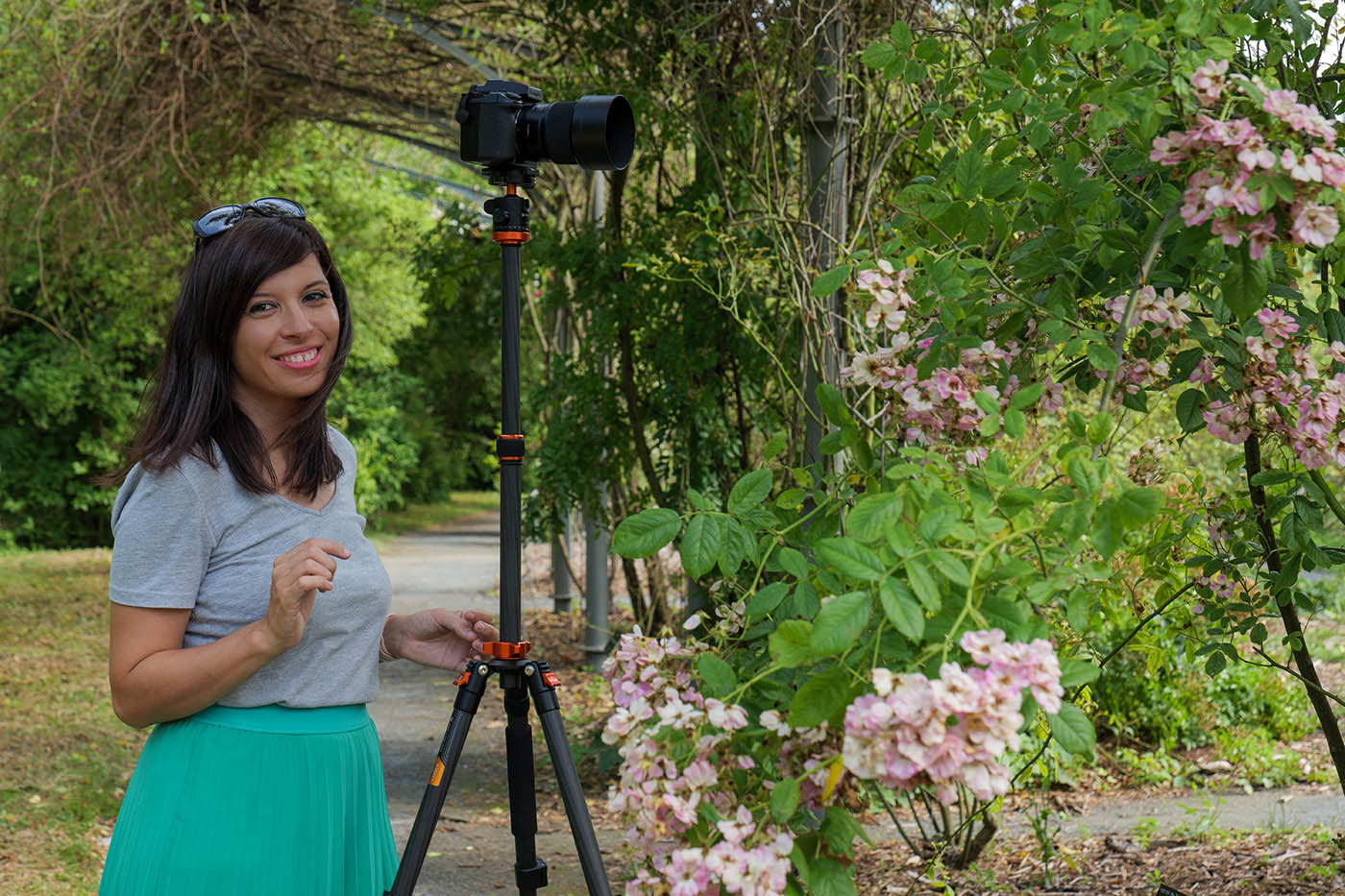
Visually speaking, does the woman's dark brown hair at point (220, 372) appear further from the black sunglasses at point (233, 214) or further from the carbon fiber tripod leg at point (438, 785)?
the carbon fiber tripod leg at point (438, 785)

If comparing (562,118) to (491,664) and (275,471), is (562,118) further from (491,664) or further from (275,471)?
(491,664)

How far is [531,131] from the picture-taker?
6.23ft

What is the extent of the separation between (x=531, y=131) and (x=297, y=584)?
804 millimetres

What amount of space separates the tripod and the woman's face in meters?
0.26

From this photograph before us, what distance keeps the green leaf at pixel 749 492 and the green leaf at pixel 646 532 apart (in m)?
0.07

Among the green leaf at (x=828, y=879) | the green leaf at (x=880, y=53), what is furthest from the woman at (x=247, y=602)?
the green leaf at (x=880, y=53)

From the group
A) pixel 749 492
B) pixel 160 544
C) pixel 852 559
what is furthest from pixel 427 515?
pixel 852 559

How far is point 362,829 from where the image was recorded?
1807mm

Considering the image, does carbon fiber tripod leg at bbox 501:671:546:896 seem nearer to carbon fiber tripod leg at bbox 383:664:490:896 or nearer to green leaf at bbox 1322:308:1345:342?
carbon fiber tripod leg at bbox 383:664:490:896

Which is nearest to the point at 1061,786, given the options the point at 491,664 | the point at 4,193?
the point at 491,664

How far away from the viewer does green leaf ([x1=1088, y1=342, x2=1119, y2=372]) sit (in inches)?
58.4

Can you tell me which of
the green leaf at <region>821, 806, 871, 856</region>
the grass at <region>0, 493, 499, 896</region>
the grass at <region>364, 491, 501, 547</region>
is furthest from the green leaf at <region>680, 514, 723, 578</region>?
the grass at <region>364, 491, 501, 547</region>

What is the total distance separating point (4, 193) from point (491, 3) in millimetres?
3811

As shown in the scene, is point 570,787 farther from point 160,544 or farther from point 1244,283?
point 1244,283
